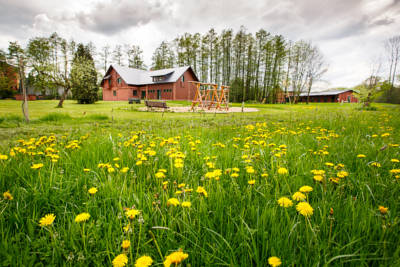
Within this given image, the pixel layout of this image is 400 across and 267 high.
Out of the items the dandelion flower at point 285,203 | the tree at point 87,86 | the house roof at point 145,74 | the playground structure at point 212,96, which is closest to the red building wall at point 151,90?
the house roof at point 145,74

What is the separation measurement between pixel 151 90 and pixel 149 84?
45.5 inches

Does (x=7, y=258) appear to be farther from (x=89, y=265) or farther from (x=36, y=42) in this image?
(x=36, y=42)

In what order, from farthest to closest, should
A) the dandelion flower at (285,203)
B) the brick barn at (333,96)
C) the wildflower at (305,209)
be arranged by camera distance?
the brick barn at (333,96) → the dandelion flower at (285,203) → the wildflower at (305,209)

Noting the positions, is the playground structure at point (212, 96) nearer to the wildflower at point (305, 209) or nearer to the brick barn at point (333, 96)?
the wildflower at point (305, 209)

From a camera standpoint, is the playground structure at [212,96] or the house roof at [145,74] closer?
the playground structure at [212,96]

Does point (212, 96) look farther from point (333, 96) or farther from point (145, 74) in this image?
point (333, 96)

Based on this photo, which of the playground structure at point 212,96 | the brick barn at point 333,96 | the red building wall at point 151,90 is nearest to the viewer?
the playground structure at point 212,96

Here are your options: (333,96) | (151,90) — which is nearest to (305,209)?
(151,90)

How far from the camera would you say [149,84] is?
110 ft

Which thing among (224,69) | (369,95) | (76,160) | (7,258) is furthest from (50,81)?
(224,69)

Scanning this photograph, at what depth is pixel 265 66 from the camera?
3794cm

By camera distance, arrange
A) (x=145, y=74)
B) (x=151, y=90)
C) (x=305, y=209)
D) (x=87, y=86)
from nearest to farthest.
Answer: (x=305, y=209)
(x=87, y=86)
(x=151, y=90)
(x=145, y=74)

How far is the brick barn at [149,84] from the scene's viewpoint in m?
31.3

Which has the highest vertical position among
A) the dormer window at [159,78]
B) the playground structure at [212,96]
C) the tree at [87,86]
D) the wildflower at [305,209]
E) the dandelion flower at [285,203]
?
the dormer window at [159,78]
